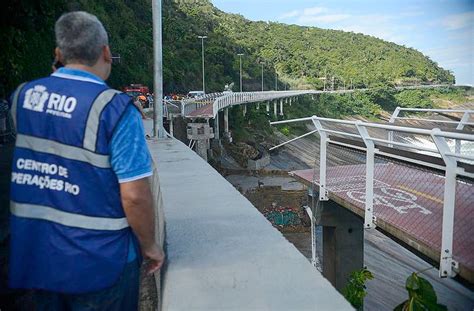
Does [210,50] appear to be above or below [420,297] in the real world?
above

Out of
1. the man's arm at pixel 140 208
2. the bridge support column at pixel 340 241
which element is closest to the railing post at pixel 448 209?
the man's arm at pixel 140 208

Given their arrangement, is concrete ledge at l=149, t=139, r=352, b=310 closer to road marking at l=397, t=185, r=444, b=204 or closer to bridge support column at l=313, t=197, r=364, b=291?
road marking at l=397, t=185, r=444, b=204

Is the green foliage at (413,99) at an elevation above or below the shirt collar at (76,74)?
below

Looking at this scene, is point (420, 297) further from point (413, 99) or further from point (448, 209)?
point (413, 99)

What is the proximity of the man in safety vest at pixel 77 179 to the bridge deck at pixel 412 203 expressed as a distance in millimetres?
2777

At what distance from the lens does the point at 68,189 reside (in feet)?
5.82

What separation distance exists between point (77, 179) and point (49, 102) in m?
0.30

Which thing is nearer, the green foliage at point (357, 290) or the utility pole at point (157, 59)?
the green foliage at point (357, 290)

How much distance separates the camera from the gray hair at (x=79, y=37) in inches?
71.0

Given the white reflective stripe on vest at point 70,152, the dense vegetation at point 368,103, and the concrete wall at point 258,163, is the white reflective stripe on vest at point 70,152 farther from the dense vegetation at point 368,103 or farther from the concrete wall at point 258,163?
the dense vegetation at point 368,103

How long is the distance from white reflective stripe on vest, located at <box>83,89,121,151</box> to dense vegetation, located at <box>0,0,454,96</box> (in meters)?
3.40

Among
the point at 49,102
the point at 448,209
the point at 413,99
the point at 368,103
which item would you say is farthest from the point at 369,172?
the point at 413,99

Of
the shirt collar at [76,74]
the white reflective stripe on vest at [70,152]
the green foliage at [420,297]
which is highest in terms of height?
the shirt collar at [76,74]

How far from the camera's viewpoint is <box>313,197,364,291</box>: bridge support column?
7.31 meters
